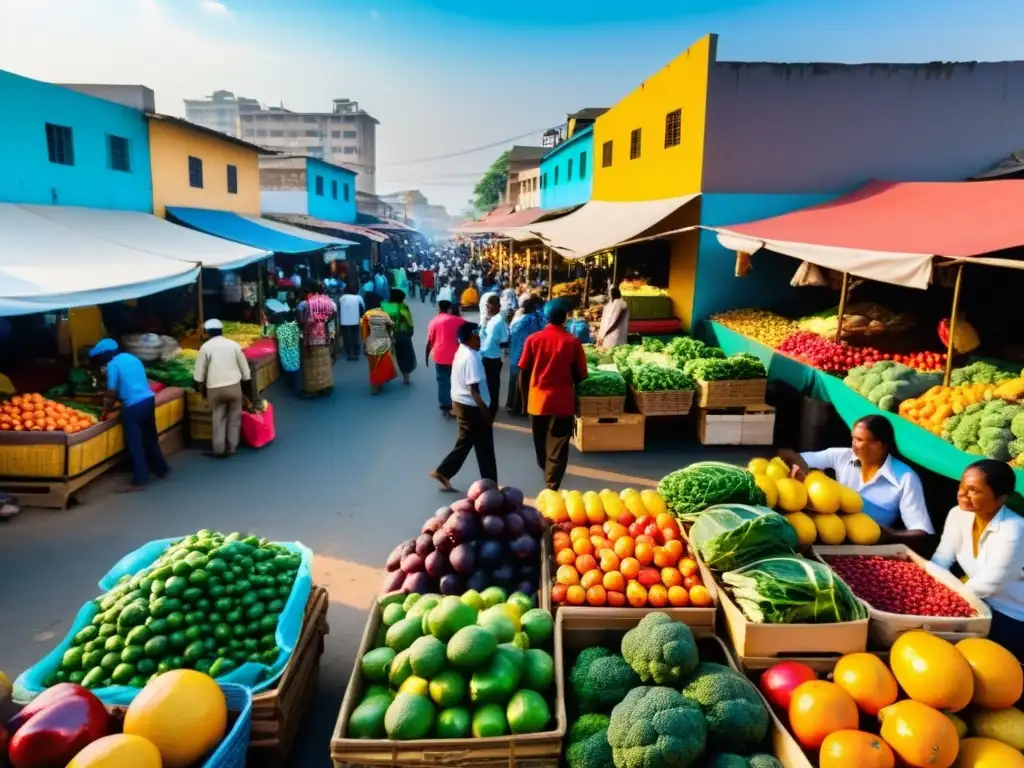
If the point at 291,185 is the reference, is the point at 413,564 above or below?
below

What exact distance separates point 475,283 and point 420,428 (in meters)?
14.8

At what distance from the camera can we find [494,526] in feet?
12.8

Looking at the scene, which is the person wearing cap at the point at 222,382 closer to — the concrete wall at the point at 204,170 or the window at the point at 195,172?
the concrete wall at the point at 204,170

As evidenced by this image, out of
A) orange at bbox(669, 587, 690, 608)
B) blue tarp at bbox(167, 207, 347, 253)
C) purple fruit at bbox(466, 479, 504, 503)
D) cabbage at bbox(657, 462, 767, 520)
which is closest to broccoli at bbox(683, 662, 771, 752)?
orange at bbox(669, 587, 690, 608)

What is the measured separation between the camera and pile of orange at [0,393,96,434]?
6488mm

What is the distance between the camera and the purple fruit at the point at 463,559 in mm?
3791

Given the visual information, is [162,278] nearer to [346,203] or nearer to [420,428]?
[420,428]

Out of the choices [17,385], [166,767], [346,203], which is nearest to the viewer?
[166,767]

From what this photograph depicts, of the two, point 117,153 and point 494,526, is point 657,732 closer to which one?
point 494,526

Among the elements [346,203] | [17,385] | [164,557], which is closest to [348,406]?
[17,385]

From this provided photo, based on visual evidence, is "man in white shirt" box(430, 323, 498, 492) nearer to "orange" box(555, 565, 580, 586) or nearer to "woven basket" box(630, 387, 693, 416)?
"woven basket" box(630, 387, 693, 416)

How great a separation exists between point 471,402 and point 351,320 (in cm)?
798

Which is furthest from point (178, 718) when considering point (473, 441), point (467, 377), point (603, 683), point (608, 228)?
point (608, 228)

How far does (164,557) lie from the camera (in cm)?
375
